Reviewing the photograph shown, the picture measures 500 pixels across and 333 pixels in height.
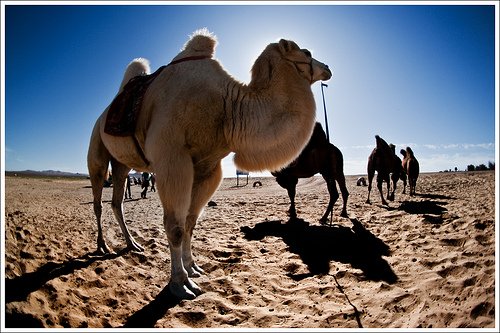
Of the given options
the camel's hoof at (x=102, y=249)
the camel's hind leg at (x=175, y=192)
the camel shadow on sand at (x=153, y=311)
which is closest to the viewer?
the camel shadow on sand at (x=153, y=311)

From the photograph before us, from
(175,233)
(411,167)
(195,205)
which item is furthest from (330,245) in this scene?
(411,167)

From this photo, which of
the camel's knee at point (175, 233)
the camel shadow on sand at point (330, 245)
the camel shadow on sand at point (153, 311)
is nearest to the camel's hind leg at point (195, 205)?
the camel shadow on sand at point (153, 311)

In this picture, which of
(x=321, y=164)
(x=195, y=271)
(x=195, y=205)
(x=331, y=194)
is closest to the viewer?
(x=195, y=271)

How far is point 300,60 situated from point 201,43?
1.43 m

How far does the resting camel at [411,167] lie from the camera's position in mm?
13072

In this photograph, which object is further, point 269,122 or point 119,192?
point 119,192

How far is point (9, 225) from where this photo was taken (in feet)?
15.3

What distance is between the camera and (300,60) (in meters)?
3.13

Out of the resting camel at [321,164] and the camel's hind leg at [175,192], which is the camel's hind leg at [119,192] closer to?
the camel's hind leg at [175,192]

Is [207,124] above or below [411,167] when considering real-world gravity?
above

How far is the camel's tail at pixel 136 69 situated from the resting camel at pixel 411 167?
13.0m

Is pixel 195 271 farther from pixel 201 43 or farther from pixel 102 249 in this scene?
pixel 201 43

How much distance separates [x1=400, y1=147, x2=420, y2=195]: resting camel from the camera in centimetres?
1307

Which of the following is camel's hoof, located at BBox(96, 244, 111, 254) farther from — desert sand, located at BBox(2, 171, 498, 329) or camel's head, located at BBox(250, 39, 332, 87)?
camel's head, located at BBox(250, 39, 332, 87)
